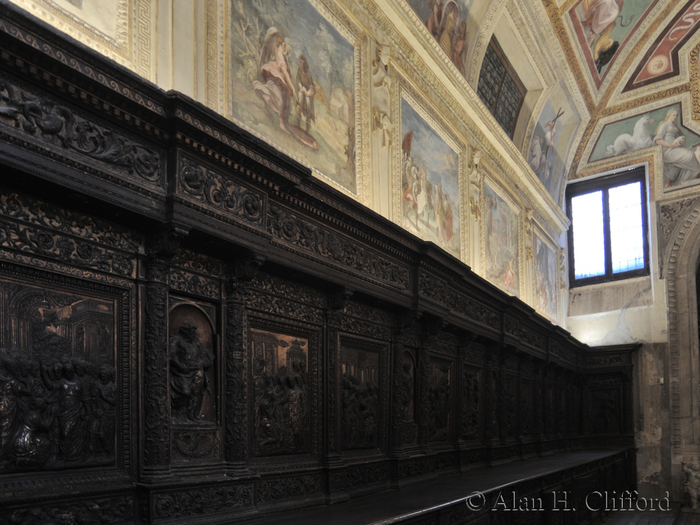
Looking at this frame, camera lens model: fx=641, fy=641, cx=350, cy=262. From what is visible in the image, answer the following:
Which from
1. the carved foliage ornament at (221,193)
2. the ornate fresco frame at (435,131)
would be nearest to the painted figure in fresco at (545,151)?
the ornate fresco frame at (435,131)

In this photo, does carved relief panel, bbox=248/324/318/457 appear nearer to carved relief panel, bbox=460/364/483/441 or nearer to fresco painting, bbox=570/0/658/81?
carved relief panel, bbox=460/364/483/441

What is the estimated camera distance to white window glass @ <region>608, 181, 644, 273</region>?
19766mm

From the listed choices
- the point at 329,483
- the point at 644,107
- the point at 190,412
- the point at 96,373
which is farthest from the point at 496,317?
the point at 644,107

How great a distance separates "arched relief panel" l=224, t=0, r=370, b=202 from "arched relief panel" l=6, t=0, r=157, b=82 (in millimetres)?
913

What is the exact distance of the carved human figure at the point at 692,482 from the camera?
16141mm

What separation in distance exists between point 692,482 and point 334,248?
47.2ft

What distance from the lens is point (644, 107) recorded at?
18906mm

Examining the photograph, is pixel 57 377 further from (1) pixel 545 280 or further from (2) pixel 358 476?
(1) pixel 545 280

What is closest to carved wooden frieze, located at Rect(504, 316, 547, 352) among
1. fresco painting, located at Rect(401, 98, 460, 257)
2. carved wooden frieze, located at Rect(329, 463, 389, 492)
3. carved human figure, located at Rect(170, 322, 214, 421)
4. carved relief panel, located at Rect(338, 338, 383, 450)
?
fresco painting, located at Rect(401, 98, 460, 257)

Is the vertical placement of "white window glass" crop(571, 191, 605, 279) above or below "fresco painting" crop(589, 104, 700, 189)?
below

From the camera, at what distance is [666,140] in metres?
19.0

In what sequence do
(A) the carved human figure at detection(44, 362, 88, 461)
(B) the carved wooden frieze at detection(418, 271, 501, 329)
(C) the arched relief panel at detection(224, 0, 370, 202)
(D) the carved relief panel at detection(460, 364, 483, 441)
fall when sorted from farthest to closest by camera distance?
(D) the carved relief panel at detection(460, 364, 483, 441) → (B) the carved wooden frieze at detection(418, 271, 501, 329) → (C) the arched relief panel at detection(224, 0, 370, 202) → (A) the carved human figure at detection(44, 362, 88, 461)

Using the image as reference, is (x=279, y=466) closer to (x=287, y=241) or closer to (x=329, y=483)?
(x=329, y=483)

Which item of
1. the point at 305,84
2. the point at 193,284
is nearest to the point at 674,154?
the point at 305,84
